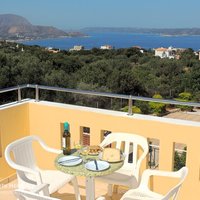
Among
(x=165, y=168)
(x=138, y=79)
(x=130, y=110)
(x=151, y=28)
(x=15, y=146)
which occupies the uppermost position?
(x=151, y=28)

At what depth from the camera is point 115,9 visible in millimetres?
102562

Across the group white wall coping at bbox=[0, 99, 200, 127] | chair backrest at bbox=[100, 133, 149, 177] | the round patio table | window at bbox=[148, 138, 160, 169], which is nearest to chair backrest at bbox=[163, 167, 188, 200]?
the round patio table

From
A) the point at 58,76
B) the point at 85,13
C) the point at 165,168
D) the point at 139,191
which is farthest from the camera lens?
the point at 85,13

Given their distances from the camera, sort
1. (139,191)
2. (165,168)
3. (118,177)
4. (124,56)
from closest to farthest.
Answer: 1. (139,191)
2. (118,177)
3. (165,168)
4. (124,56)

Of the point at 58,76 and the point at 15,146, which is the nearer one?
the point at 15,146

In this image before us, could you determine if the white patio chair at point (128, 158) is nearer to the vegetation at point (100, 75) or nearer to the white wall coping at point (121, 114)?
the white wall coping at point (121, 114)

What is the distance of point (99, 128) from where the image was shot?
339 cm

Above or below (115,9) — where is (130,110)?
below

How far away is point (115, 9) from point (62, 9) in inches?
835

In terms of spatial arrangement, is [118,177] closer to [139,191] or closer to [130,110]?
[139,191]

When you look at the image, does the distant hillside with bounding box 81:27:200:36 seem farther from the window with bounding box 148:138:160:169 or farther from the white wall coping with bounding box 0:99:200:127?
the white wall coping with bounding box 0:99:200:127

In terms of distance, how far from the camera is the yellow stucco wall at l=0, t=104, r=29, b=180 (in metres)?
3.66

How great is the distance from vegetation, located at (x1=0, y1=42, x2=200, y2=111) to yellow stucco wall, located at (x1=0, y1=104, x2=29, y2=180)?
1910 cm

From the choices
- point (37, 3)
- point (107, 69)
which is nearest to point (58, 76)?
point (107, 69)
